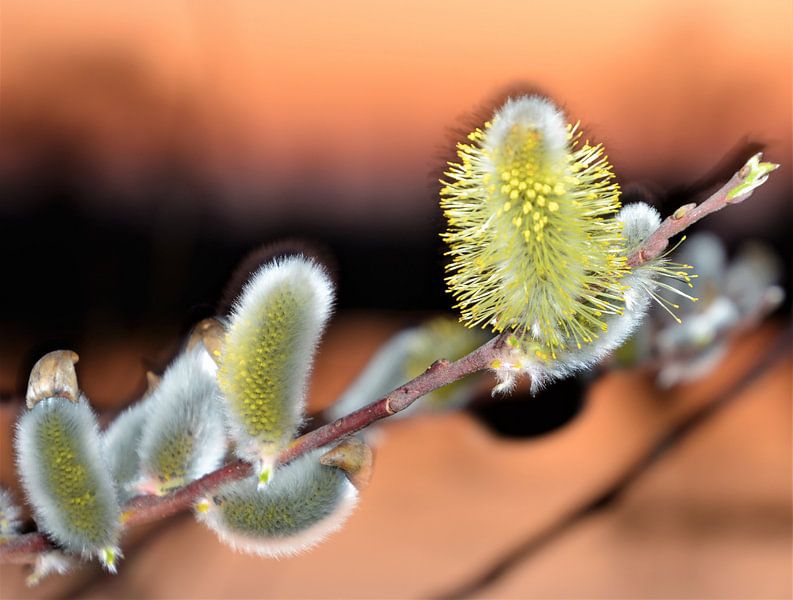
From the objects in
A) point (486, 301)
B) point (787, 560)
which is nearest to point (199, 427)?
point (486, 301)

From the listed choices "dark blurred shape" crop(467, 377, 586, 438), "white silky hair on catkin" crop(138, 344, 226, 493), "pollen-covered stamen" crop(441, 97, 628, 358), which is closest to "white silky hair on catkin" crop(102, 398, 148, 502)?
"white silky hair on catkin" crop(138, 344, 226, 493)

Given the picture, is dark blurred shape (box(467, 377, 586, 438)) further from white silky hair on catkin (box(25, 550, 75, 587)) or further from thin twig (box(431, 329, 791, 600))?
white silky hair on catkin (box(25, 550, 75, 587))

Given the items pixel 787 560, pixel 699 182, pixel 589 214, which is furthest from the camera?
pixel 787 560

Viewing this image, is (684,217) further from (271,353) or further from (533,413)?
(533,413)

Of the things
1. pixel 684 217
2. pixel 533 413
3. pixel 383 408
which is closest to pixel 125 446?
pixel 383 408

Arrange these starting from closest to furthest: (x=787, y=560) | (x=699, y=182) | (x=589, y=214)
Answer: (x=589, y=214), (x=699, y=182), (x=787, y=560)

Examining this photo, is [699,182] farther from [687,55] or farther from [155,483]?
[155,483]
